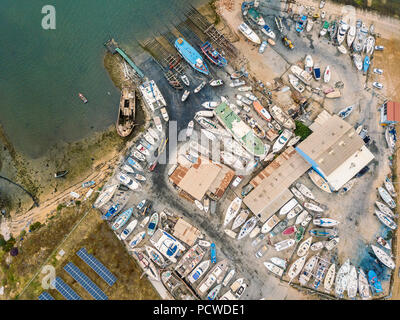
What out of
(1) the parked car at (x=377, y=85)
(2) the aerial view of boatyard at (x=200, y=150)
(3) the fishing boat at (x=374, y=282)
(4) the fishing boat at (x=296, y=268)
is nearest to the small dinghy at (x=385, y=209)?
(2) the aerial view of boatyard at (x=200, y=150)

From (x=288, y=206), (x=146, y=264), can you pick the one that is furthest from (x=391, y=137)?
(x=146, y=264)

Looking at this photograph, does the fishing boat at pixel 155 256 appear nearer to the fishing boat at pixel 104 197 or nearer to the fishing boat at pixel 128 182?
the fishing boat at pixel 128 182

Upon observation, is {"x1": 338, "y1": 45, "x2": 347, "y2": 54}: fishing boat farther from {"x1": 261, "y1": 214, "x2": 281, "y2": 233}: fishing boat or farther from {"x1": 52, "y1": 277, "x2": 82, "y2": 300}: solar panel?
{"x1": 52, "y1": 277, "x2": 82, "y2": 300}: solar panel

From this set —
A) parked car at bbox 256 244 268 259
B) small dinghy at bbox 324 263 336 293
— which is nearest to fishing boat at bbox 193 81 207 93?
parked car at bbox 256 244 268 259

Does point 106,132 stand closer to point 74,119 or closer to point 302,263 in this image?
point 74,119

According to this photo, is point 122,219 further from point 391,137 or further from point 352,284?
point 391,137
